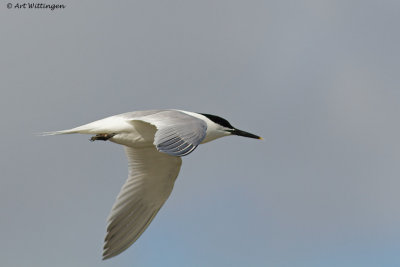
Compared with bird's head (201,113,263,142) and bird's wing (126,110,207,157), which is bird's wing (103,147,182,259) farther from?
bird's wing (126,110,207,157)

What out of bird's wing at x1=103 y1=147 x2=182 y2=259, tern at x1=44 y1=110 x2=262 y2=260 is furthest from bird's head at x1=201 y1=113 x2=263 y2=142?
bird's wing at x1=103 y1=147 x2=182 y2=259

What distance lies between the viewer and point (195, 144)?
7.07m

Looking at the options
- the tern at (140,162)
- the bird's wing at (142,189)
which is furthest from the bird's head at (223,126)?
the bird's wing at (142,189)

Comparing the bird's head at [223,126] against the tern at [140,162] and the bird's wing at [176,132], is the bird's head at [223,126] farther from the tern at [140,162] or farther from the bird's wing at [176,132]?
the bird's wing at [176,132]

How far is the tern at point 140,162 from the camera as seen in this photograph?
859 centimetres

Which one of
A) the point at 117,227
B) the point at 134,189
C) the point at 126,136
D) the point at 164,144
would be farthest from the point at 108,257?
the point at 164,144

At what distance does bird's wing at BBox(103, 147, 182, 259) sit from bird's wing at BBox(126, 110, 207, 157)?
1.44 m

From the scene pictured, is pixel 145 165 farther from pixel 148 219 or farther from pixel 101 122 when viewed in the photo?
pixel 101 122

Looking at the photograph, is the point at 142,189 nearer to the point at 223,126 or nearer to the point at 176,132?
the point at 223,126

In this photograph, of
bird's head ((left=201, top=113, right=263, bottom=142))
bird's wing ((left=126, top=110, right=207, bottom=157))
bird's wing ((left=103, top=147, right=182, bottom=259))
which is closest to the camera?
bird's wing ((left=126, top=110, right=207, bottom=157))

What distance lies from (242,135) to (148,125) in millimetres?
1676

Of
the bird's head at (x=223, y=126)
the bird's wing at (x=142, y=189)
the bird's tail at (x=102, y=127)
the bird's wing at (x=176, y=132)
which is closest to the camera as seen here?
the bird's wing at (x=176, y=132)

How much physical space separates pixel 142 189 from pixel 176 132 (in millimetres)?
2712

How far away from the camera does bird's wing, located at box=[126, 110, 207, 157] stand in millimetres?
6898
